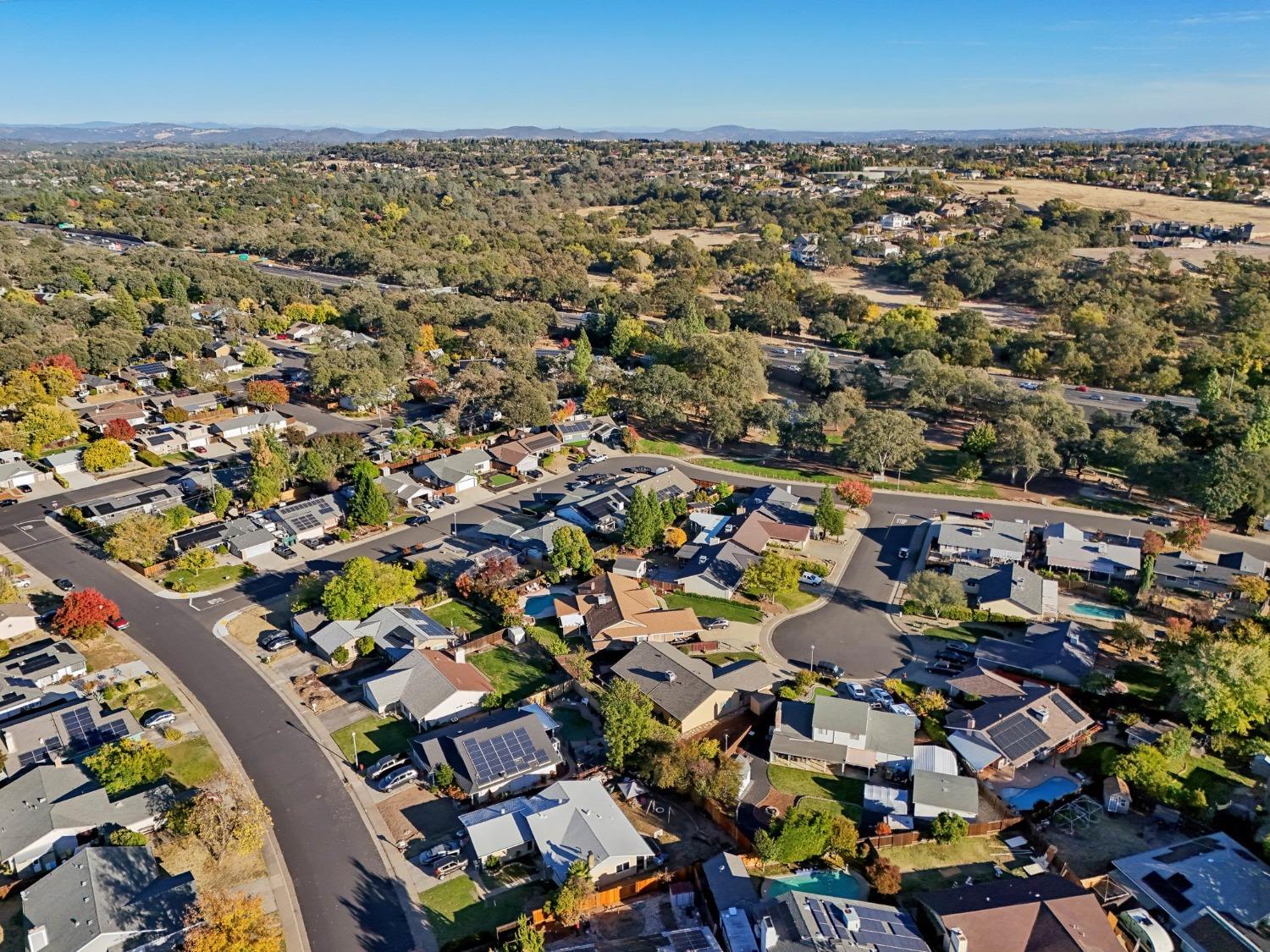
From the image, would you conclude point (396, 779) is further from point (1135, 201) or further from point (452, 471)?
point (1135, 201)

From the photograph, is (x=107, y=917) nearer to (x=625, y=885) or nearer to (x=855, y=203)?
(x=625, y=885)

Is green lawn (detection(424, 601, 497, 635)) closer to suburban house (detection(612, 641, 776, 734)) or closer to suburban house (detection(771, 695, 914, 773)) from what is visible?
suburban house (detection(612, 641, 776, 734))

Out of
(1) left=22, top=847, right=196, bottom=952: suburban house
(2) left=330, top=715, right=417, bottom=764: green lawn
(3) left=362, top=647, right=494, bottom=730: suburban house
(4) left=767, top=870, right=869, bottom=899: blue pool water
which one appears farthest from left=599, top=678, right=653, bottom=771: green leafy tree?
(1) left=22, top=847, right=196, bottom=952: suburban house

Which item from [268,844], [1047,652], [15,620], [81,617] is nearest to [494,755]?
[268,844]

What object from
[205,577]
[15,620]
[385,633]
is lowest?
[205,577]

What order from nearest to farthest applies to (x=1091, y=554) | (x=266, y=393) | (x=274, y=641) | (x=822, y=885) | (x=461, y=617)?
(x=822, y=885) < (x=274, y=641) < (x=461, y=617) < (x=1091, y=554) < (x=266, y=393)

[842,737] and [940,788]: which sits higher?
[842,737]
